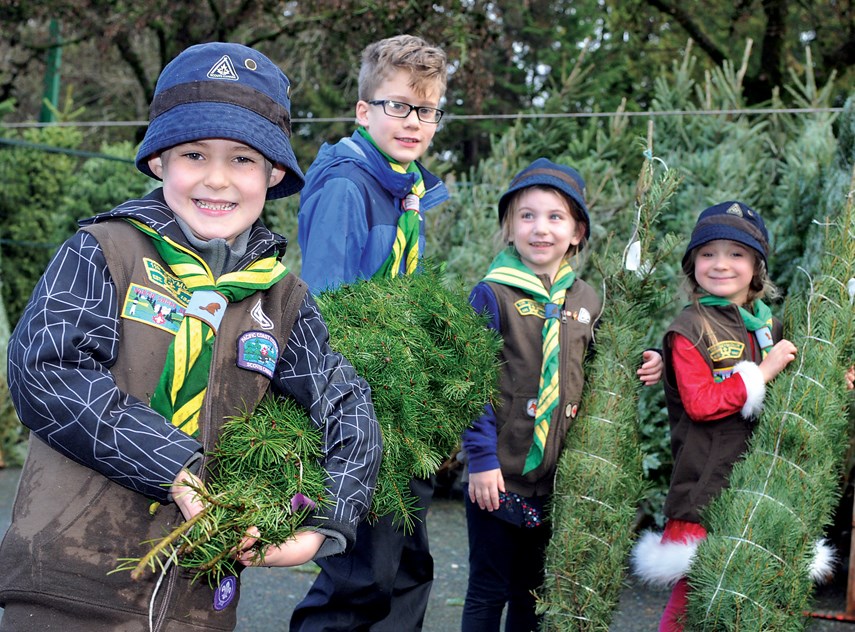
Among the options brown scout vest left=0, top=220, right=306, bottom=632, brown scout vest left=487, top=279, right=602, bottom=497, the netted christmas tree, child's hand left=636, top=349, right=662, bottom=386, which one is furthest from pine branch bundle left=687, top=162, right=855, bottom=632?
brown scout vest left=0, top=220, right=306, bottom=632

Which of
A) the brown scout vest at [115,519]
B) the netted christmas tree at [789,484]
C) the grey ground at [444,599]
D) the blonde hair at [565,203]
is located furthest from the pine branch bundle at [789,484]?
the brown scout vest at [115,519]

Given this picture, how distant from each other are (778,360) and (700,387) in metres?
0.29

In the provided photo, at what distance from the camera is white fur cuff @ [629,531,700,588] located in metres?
3.34

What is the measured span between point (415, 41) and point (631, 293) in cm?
120

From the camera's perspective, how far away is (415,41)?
3455mm

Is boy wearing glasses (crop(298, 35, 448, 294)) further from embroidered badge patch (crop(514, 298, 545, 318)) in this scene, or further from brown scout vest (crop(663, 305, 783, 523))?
brown scout vest (crop(663, 305, 783, 523))

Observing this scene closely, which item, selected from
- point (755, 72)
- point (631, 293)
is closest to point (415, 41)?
point (631, 293)

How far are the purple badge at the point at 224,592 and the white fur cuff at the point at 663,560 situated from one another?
180 centimetres

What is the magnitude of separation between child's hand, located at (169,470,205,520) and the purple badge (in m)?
0.21

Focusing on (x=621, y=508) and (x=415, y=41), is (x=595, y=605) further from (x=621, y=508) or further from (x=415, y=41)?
(x=415, y=41)

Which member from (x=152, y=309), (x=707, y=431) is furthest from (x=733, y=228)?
(x=152, y=309)

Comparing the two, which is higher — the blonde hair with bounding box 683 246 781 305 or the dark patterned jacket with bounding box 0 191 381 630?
the blonde hair with bounding box 683 246 781 305

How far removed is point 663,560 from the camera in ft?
11.2

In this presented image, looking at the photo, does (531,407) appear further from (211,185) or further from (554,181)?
(211,185)
